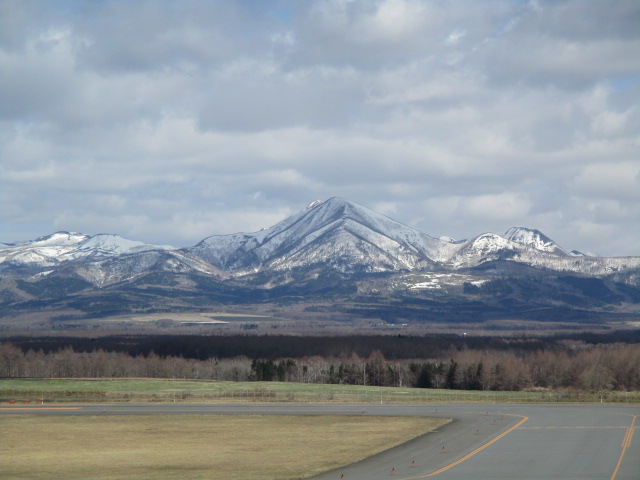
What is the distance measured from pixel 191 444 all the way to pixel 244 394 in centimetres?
6755

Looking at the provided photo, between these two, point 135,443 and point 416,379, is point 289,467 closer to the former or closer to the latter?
point 135,443

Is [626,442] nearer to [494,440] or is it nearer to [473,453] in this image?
[494,440]

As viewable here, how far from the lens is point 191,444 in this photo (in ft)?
289

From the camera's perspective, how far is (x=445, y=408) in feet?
420

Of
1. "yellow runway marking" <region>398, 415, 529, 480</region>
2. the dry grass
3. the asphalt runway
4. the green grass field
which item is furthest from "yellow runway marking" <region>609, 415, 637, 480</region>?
the green grass field

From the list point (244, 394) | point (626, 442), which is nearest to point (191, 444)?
point (626, 442)

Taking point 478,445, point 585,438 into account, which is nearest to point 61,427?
point 478,445

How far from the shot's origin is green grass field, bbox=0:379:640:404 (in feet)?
479

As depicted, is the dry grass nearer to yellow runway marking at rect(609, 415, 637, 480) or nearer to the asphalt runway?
the asphalt runway

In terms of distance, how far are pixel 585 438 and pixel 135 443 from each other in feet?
156

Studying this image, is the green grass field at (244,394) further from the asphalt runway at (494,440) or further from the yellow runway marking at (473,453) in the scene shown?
the yellow runway marking at (473,453)

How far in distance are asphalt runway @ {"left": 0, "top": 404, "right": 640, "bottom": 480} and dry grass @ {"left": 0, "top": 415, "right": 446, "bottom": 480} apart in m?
4.72

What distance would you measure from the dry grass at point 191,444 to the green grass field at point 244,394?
3276 centimetres

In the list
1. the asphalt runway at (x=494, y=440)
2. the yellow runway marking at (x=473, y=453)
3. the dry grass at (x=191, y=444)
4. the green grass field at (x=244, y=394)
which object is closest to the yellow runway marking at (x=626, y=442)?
the asphalt runway at (x=494, y=440)
